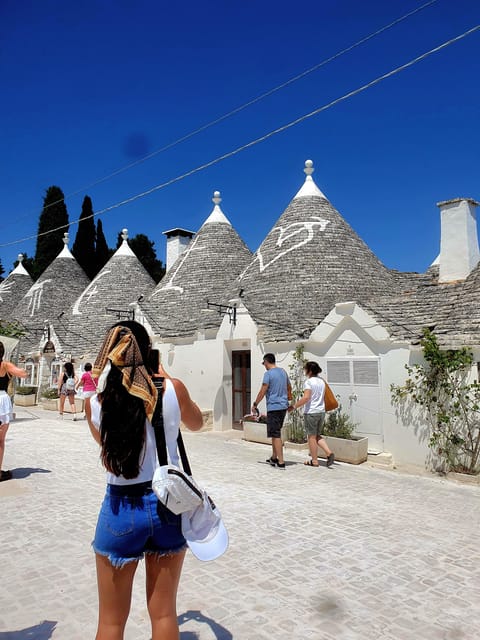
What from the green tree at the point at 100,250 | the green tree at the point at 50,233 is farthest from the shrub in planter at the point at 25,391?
the green tree at the point at 100,250

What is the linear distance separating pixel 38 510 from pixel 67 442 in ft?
15.5

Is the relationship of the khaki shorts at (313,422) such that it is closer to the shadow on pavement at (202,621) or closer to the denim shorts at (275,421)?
the denim shorts at (275,421)

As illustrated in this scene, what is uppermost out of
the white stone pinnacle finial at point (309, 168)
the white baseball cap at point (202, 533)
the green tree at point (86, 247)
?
the green tree at point (86, 247)

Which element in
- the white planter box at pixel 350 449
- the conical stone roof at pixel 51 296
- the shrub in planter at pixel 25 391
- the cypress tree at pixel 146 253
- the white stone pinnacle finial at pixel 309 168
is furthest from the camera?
the cypress tree at pixel 146 253

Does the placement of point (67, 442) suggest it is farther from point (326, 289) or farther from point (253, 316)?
point (326, 289)

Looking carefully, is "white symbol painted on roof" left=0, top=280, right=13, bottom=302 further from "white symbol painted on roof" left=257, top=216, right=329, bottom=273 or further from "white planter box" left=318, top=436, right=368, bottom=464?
"white planter box" left=318, top=436, right=368, bottom=464

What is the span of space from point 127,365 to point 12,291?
30700 mm

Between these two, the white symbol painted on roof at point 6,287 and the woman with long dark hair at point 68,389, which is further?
the white symbol painted on roof at point 6,287

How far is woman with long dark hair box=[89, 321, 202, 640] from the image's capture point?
1982 mm

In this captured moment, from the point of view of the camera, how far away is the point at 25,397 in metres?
19.2

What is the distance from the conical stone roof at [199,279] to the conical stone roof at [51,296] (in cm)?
873

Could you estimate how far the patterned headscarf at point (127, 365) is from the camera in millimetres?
2045

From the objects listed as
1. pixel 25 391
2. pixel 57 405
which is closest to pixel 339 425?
pixel 57 405

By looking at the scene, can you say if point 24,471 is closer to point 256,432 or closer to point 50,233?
point 256,432
